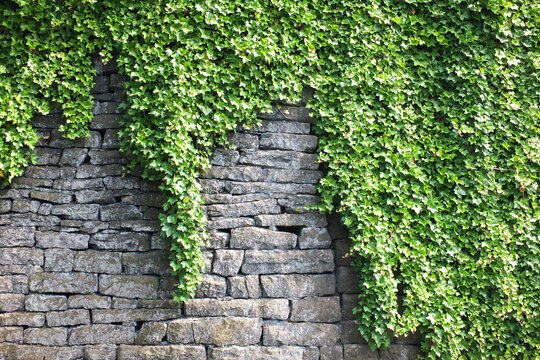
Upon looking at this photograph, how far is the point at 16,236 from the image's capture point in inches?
129

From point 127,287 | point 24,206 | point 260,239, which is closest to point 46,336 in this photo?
point 127,287

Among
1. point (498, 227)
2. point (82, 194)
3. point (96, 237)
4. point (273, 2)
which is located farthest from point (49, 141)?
point (498, 227)

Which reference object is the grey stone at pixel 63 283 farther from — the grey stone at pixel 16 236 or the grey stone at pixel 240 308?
the grey stone at pixel 240 308

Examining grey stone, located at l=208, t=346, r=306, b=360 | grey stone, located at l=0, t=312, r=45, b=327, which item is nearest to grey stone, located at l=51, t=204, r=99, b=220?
grey stone, located at l=0, t=312, r=45, b=327

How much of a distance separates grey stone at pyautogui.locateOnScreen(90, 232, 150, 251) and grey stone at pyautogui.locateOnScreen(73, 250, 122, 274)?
0.20 feet

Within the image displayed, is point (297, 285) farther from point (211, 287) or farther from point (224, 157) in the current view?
point (224, 157)

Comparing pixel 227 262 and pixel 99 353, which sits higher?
pixel 227 262

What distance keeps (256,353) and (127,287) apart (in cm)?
112

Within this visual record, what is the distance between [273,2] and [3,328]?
3.28 meters

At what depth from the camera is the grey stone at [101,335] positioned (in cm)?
322

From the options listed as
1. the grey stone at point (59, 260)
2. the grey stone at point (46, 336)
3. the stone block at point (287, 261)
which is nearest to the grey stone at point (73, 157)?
the grey stone at point (59, 260)

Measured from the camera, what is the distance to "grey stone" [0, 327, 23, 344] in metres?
3.16

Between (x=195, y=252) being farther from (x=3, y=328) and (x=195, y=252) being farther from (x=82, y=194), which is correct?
(x=3, y=328)

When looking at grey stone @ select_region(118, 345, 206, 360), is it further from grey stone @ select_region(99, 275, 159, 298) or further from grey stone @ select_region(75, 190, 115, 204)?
grey stone @ select_region(75, 190, 115, 204)
